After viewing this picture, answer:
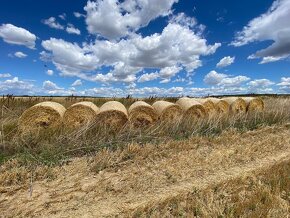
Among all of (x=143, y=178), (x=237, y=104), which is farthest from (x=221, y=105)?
(x=143, y=178)

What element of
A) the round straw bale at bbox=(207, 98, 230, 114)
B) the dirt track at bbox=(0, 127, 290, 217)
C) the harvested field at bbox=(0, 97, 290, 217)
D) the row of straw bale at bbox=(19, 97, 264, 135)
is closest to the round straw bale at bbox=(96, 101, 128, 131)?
the row of straw bale at bbox=(19, 97, 264, 135)

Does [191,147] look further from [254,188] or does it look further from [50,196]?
[50,196]

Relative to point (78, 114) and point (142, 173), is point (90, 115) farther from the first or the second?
point (142, 173)

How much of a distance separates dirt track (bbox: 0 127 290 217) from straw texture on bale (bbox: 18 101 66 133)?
353cm

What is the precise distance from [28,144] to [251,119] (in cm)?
833

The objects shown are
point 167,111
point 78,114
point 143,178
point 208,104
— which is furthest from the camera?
point 208,104

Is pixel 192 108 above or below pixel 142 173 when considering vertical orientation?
above

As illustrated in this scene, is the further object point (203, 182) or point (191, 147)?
point (191, 147)

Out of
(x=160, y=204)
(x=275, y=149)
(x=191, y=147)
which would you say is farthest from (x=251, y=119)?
(x=160, y=204)

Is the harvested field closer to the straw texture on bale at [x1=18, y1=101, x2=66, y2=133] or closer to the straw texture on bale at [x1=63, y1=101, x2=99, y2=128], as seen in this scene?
the straw texture on bale at [x1=18, y1=101, x2=66, y2=133]

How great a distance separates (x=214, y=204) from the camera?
531 centimetres

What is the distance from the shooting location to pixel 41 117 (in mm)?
10328

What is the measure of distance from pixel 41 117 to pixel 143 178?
5.10m

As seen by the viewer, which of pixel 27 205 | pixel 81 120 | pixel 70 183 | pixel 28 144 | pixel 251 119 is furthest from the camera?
pixel 251 119
